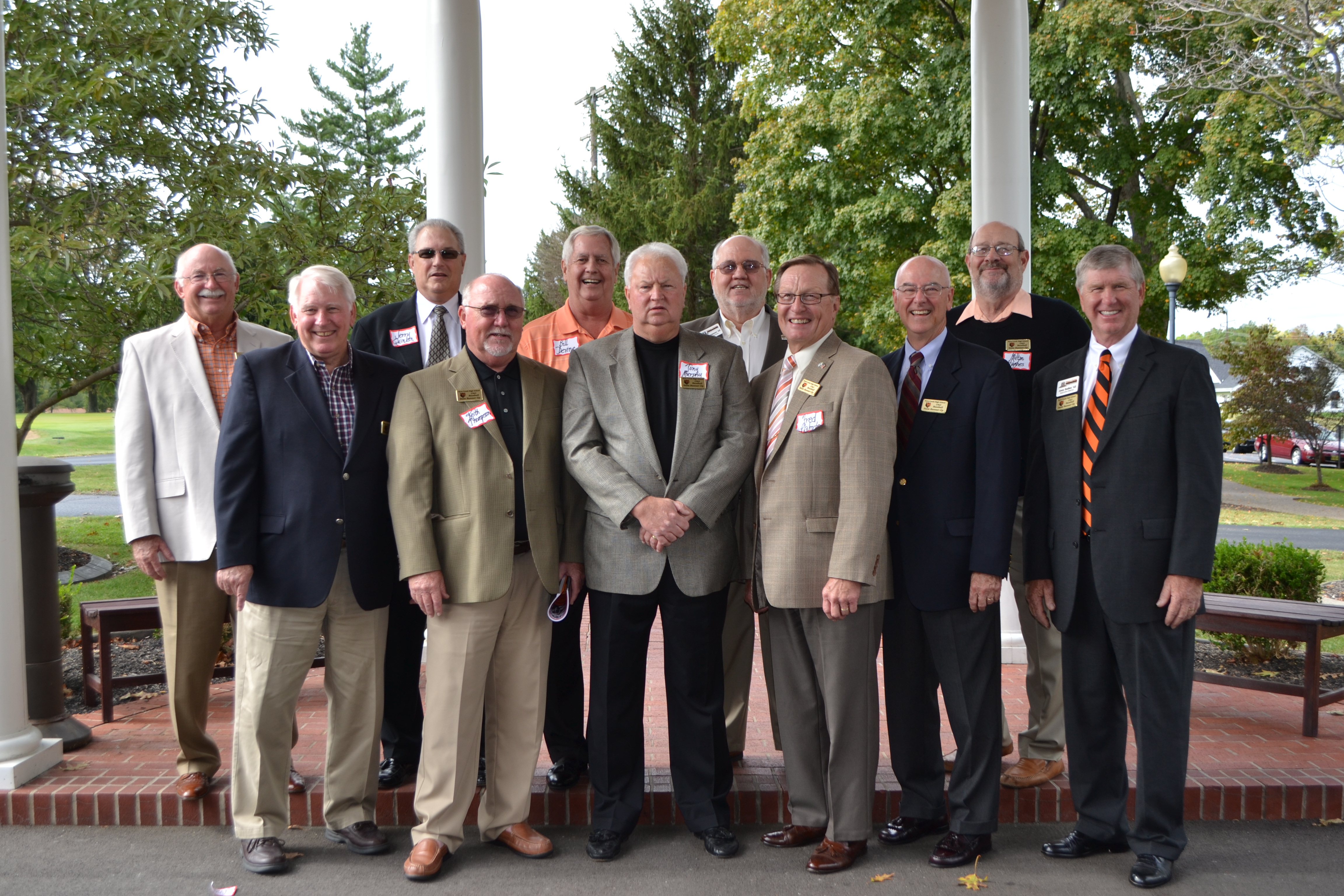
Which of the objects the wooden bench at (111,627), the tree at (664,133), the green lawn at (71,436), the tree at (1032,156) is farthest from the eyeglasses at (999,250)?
the green lawn at (71,436)

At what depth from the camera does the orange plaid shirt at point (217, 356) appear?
394cm

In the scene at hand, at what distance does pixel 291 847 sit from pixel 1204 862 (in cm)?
335

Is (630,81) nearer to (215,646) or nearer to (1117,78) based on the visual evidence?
(1117,78)

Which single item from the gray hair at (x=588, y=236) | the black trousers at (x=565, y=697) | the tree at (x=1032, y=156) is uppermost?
the tree at (x=1032, y=156)

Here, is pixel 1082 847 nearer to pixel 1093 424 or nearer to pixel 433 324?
pixel 1093 424

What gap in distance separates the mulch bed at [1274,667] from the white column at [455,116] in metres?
5.18

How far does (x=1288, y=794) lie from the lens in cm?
388

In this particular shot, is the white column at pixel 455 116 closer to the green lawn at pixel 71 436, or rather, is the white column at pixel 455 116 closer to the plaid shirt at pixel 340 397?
the plaid shirt at pixel 340 397

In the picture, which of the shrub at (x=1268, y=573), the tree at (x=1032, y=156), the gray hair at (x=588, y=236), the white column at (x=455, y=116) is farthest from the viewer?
the tree at (x=1032, y=156)

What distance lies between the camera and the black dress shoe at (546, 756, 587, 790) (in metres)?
3.95

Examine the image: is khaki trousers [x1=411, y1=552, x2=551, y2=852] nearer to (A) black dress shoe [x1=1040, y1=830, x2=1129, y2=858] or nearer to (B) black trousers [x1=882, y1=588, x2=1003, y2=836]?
(B) black trousers [x1=882, y1=588, x2=1003, y2=836]

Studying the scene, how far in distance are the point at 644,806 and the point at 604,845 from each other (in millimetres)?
320

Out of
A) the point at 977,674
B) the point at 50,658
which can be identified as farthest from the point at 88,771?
the point at 977,674

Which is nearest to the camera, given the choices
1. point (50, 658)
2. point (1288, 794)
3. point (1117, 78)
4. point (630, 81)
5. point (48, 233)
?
point (1288, 794)
